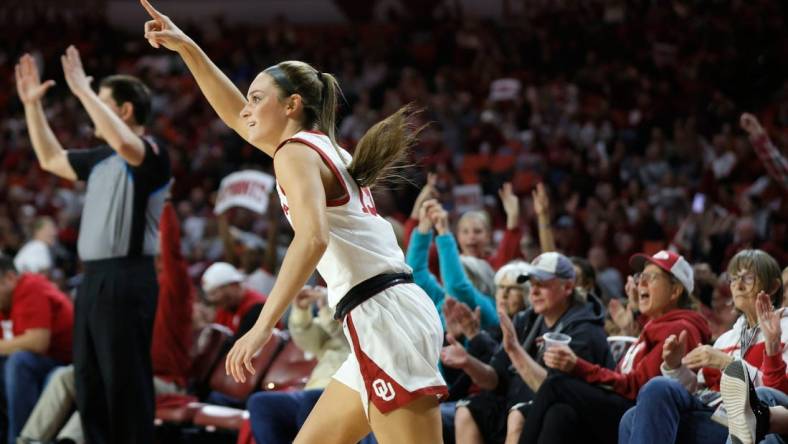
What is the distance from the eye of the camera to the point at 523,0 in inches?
668

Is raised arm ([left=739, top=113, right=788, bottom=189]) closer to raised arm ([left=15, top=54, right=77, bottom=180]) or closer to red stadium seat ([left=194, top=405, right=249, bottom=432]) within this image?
red stadium seat ([left=194, top=405, right=249, bottom=432])

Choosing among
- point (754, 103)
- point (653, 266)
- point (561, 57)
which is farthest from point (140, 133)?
point (561, 57)

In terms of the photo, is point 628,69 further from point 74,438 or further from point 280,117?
point 280,117

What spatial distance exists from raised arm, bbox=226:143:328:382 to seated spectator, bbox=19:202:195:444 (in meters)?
3.22

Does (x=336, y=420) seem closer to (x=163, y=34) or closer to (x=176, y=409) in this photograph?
(x=163, y=34)

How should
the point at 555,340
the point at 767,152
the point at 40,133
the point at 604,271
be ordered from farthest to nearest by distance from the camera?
1. the point at 604,271
2. the point at 767,152
3. the point at 40,133
4. the point at 555,340

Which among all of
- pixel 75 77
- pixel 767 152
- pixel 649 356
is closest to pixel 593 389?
pixel 649 356

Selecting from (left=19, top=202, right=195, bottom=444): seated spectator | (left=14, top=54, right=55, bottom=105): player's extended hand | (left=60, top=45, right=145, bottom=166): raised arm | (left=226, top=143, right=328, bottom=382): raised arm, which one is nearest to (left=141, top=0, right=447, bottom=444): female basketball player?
(left=226, top=143, right=328, bottom=382): raised arm

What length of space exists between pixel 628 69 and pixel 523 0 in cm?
376

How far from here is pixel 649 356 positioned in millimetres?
4777

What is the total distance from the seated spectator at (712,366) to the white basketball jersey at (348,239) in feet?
5.05

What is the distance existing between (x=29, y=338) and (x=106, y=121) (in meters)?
2.11

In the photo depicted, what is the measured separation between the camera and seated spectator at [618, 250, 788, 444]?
424cm

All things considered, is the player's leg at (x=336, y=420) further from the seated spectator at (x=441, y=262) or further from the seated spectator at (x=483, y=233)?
the seated spectator at (x=483, y=233)
